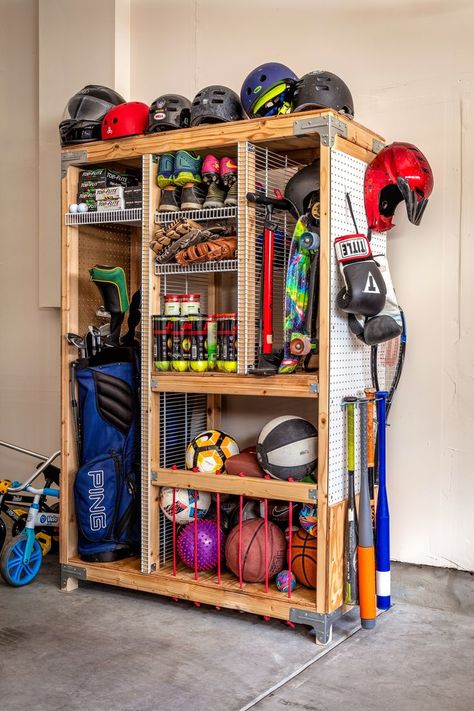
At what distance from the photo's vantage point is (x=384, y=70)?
3670mm

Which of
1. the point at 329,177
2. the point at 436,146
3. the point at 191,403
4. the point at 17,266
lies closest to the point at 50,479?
the point at 191,403

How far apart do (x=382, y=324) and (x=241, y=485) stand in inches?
33.7

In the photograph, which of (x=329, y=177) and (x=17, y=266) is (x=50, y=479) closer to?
(x=17, y=266)

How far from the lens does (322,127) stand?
305 centimetres

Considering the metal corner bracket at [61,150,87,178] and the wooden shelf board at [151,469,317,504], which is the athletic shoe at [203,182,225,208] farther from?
the wooden shelf board at [151,469,317,504]

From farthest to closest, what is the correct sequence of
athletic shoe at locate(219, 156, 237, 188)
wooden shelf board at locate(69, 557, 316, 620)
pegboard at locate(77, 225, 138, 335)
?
pegboard at locate(77, 225, 138, 335)
athletic shoe at locate(219, 156, 237, 188)
wooden shelf board at locate(69, 557, 316, 620)

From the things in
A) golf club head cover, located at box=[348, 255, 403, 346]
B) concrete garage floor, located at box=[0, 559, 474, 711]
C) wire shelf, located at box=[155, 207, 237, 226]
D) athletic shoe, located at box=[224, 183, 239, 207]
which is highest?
athletic shoe, located at box=[224, 183, 239, 207]

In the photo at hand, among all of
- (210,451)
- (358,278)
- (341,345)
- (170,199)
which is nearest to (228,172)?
(170,199)

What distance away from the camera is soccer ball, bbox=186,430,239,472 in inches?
134

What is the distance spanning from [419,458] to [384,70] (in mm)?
1786

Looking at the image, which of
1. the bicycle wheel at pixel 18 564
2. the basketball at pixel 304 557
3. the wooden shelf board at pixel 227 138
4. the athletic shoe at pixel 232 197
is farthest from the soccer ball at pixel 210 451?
the wooden shelf board at pixel 227 138

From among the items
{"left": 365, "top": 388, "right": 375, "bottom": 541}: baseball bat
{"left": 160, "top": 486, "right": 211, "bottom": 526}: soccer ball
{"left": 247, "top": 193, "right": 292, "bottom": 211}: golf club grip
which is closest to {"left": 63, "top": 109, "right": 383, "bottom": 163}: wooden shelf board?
{"left": 247, "top": 193, "right": 292, "bottom": 211}: golf club grip

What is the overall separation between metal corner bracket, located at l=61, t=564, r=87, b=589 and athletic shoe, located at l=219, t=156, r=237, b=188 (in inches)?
72.3

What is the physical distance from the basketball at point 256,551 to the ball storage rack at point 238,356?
0.21 ft
